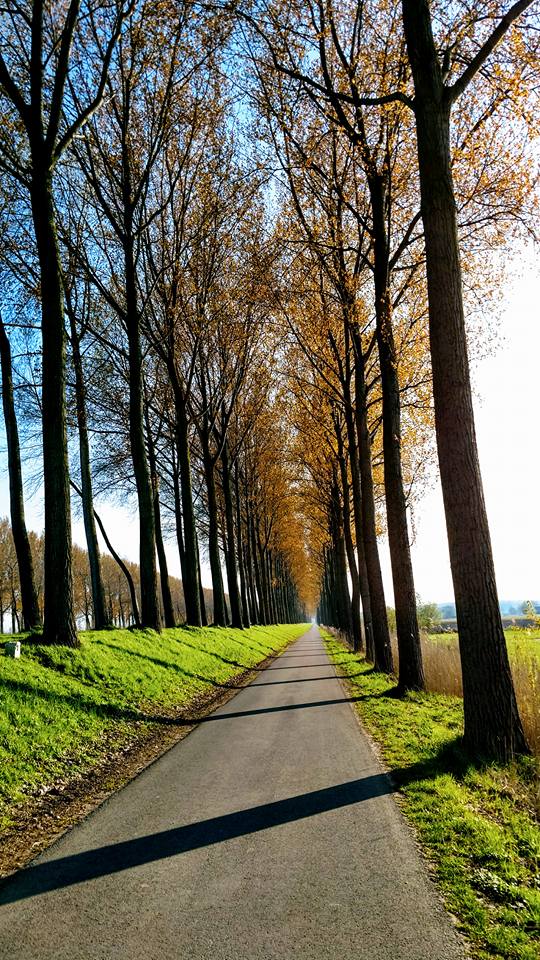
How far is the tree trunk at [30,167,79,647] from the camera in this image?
1071 centimetres

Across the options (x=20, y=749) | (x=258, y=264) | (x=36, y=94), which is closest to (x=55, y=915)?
(x=20, y=749)

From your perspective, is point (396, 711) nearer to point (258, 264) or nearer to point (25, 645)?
point (25, 645)

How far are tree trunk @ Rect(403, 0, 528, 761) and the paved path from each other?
60.5 inches

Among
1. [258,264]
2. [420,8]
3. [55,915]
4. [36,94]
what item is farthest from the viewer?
[258,264]

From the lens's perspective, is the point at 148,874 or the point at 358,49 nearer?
the point at 148,874

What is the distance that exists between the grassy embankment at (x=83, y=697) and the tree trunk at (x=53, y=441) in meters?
0.79

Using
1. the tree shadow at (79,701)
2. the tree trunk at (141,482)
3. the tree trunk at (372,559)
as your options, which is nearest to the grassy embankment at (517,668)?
the tree trunk at (372,559)

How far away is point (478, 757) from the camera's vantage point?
6.51 meters

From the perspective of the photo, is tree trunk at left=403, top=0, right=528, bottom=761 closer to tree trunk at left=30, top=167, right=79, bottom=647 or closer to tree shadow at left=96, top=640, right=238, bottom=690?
tree trunk at left=30, top=167, right=79, bottom=647

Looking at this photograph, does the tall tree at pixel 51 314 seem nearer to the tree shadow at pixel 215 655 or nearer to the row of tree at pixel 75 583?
the tree shadow at pixel 215 655

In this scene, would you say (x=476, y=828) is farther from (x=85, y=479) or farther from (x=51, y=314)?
(x=85, y=479)

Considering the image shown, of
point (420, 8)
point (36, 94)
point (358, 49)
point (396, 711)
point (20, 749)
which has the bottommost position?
point (396, 711)

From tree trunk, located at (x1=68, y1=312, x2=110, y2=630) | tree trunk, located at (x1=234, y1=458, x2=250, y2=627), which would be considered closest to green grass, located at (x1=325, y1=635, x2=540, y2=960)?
tree trunk, located at (x1=68, y1=312, x2=110, y2=630)

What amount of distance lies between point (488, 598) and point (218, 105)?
1558cm
